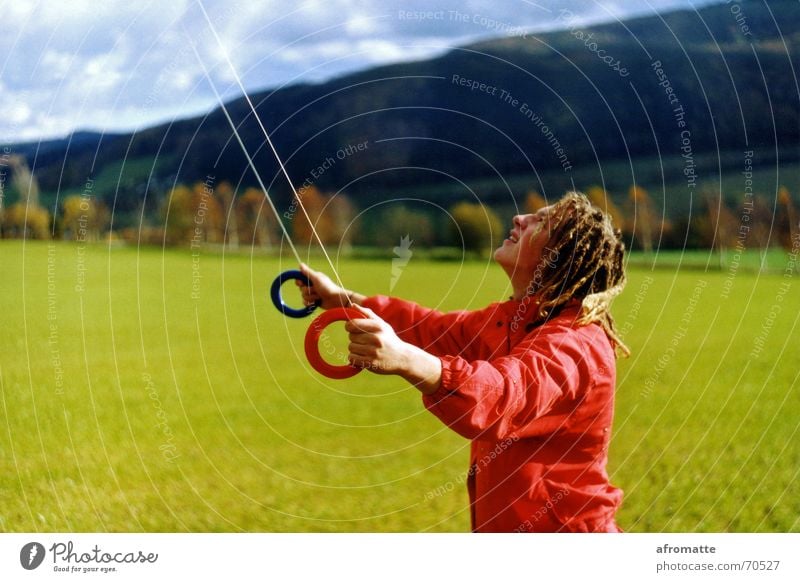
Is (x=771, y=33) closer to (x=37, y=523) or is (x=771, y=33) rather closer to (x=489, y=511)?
(x=489, y=511)

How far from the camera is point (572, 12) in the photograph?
3658 millimetres

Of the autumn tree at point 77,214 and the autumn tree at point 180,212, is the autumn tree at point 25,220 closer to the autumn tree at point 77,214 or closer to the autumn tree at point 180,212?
the autumn tree at point 77,214

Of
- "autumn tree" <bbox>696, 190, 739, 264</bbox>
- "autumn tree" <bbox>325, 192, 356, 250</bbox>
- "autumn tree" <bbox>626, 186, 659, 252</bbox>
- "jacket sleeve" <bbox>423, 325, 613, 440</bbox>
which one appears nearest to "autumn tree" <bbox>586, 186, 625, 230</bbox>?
"autumn tree" <bbox>626, 186, 659, 252</bbox>

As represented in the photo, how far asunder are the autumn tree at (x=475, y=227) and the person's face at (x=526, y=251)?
1.60 meters

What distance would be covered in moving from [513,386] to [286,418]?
4.69 metres

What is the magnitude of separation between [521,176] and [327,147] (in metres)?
1.35

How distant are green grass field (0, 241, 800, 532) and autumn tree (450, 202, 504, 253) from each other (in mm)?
186

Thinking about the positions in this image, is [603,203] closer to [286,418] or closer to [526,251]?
[286,418]

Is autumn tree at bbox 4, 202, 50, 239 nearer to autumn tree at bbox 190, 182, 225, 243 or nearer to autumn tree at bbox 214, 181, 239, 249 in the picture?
autumn tree at bbox 190, 182, 225, 243

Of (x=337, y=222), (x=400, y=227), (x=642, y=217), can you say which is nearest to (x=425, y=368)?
(x=337, y=222)

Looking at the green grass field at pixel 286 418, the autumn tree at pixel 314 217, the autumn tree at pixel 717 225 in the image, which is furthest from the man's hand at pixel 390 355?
the autumn tree at pixel 717 225

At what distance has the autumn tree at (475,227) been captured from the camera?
409 centimetres

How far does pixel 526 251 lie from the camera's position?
2352 millimetres

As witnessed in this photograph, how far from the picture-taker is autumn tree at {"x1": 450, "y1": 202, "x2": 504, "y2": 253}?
4090 millimetres
